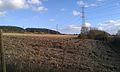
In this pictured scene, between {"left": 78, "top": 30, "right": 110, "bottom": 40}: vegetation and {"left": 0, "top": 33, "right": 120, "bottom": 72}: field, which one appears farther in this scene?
{"left": 78, "top": 30, "right": 110, "bottom": 40}: vegetation

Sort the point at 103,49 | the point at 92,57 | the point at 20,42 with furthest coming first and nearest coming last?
the point at 103,49
the point at 20,42
the point at 92,57

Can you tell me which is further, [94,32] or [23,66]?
[94,32]

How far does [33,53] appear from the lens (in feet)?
121

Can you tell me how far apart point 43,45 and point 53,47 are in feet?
4.20

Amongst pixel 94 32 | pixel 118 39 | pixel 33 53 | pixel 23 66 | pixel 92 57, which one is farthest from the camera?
pixel 94 32

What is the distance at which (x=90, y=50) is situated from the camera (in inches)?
1759

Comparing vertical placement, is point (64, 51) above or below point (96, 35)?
below

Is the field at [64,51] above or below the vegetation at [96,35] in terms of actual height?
below

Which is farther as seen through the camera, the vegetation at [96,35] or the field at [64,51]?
the vegetation at [96,35]

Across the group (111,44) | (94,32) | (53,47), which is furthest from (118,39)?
(53,47)

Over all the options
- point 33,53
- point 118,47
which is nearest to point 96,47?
point 118,47

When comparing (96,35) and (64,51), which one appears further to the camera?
(96,35)

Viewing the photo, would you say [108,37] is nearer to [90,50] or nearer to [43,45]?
[90,50]

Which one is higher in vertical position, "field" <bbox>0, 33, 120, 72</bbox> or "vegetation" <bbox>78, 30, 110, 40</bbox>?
"vegetation" <bbox>78, 30, 110, 40</bbox>
